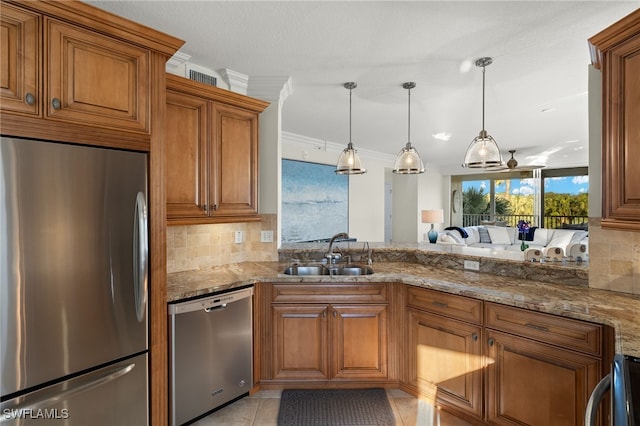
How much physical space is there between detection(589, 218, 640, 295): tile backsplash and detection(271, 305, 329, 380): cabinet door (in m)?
1.81

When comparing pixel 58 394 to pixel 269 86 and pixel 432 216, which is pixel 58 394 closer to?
pixel 269 86

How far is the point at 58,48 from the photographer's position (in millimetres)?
1557

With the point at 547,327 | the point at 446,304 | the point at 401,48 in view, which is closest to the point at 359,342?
the point at 446,304

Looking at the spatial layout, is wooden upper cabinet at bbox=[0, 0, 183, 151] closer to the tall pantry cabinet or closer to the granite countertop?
the tall pantry cabinet

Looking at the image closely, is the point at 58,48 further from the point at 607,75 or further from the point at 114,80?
the point at 607,75

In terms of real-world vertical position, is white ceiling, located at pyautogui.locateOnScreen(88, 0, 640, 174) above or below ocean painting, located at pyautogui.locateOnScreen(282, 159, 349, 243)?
above

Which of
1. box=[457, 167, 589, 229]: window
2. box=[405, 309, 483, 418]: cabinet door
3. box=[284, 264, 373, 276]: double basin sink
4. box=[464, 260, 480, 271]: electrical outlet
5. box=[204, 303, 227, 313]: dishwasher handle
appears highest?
box=[457, 167, 589, 229]: window

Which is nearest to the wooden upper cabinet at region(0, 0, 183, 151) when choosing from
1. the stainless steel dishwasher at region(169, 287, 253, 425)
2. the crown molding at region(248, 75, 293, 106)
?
the stainless steel dishwasher at region(169, 287, 253, 425)

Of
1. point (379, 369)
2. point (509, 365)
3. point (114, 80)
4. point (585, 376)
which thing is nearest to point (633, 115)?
point (585, 376)

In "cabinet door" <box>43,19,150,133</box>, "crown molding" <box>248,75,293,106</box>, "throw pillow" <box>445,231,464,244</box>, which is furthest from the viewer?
"throw pillow" <box>445,231,464,244</box>

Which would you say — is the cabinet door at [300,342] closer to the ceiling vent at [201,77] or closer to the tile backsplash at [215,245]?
the tile backsplash at [215,245]

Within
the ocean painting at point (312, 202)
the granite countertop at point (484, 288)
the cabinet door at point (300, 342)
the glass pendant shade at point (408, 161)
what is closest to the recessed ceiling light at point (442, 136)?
the ocean painting at point (312, 202)

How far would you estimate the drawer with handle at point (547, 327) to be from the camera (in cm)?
171

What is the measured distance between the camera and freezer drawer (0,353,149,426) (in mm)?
1492
